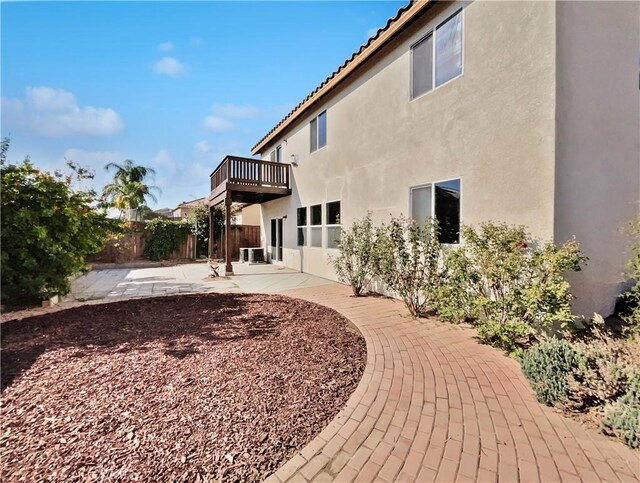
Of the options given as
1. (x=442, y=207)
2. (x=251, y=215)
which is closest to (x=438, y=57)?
(x=442, y=207)

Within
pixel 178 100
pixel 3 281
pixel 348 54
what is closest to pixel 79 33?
pixel 178 100

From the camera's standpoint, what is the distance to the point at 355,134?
28.7 ft

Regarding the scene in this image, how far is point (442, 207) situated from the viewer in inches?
239

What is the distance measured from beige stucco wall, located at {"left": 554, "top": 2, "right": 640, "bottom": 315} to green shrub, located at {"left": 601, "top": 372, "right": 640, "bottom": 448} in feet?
8.35

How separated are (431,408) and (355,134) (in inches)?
306

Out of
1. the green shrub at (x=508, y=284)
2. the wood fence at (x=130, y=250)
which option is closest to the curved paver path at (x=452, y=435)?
the green shrub at (x=508, y=284)

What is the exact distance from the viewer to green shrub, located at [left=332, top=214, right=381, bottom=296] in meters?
7.24

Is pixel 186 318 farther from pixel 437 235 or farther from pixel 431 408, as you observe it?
pixel 437 235

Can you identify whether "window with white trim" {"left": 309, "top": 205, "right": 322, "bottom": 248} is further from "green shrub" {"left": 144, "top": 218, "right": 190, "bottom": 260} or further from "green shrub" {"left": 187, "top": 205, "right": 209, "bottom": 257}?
"green shrub" {"left": 144, "top": 218, "right": 190, "bottom": 260}

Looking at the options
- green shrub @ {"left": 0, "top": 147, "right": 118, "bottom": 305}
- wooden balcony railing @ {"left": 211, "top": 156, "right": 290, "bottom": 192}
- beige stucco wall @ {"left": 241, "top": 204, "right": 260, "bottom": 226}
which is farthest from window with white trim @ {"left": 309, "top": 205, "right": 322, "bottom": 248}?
beige stucco wall @ {"left": 241, "top": 204, "right": 260, "bottom": 226}

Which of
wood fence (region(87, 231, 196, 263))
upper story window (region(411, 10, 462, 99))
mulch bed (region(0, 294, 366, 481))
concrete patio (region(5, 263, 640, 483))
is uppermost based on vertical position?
upper story window (region(411, 10, 462, 99))

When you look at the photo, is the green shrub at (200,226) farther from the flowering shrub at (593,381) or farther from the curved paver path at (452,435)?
the flowering shrub at (593,381)

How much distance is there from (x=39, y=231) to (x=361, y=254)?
23.9ft

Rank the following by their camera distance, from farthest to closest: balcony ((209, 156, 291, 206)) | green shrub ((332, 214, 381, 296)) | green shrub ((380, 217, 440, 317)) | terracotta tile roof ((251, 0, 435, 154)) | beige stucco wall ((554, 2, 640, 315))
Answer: balcony ((209, 156, 291, 206)) < green shrub ((332, 214, 381, 296)) < terracotta tile roof ((251, 0, 435, 154)) < green shrub ((380, 217, 440, 317)) < beige stucco wall ((554, 2, 640, 315))
